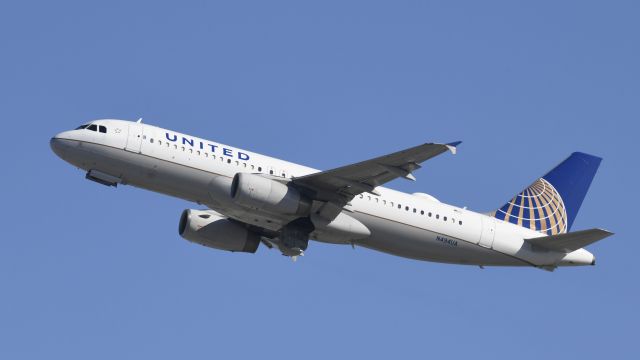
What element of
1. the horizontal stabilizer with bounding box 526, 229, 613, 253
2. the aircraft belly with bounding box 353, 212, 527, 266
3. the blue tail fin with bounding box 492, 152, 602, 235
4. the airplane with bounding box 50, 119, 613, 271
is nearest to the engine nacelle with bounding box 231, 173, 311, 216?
the airplane with bounding box 50, 119, 613, 271

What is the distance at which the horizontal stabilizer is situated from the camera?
4619cm

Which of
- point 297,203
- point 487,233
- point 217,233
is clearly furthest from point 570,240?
point 217,233

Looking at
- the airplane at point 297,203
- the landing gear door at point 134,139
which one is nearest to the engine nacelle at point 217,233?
the airplane at point 297,203

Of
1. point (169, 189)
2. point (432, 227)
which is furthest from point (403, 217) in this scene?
point (169, 189)

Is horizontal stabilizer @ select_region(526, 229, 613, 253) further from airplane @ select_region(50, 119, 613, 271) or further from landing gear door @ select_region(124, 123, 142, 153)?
landing gear door @ select_region(124, 123, 142, 153)

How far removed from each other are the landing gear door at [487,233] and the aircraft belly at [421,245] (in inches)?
11.4

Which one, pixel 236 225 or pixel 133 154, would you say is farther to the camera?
pixel 236 225

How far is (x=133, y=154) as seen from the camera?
44.3 meters

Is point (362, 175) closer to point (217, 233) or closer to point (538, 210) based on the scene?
point (217, 233)

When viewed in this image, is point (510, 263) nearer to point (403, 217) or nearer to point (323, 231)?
point (403, 217)

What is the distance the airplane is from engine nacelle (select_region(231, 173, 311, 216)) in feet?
0.14

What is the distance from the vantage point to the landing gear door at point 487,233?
4862 cm

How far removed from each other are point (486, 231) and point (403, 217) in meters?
4.45

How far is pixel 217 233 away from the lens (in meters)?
49.5
